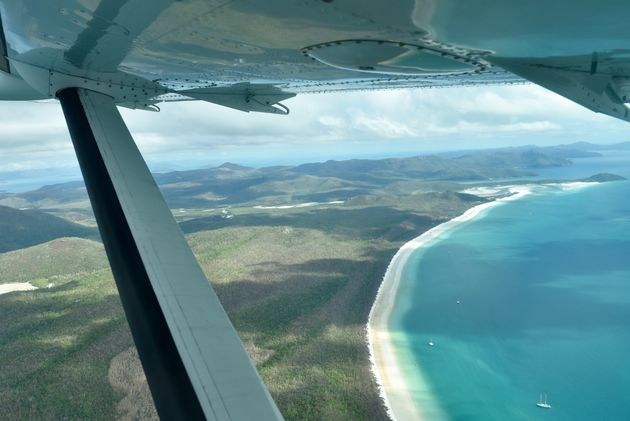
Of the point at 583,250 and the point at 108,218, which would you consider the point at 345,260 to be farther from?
the point at 108,218

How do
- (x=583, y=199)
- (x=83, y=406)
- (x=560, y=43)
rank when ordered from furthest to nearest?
(x=583, y=199) → (x=83, y=406) → (x=560, y=43)

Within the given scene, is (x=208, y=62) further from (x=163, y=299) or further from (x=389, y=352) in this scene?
(x=389, y=352)

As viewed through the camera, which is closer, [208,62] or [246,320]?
[208,62]

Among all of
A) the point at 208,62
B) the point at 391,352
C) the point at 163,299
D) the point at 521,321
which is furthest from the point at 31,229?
the point at 163,299

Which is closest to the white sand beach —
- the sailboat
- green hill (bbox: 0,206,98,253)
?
green hill (bbox: 0,206,98,253)

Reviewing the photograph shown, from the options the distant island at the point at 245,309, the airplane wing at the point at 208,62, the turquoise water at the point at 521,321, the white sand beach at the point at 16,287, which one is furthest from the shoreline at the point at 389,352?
the white sand beach at the point at 16,287

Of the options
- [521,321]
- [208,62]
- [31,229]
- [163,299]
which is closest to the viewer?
[163,299]

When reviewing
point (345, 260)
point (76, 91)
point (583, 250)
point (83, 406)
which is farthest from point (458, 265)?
point (76, 91)
